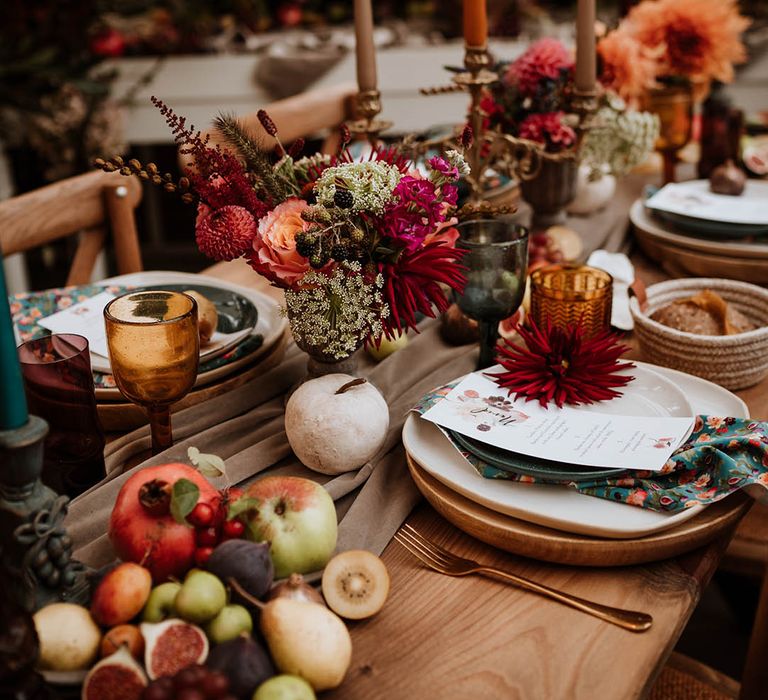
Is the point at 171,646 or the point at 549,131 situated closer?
the point at 171,646

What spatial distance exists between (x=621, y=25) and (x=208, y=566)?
1.37 metres

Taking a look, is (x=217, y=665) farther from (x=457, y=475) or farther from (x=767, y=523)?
(x=767, y=523)

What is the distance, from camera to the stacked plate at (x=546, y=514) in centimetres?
68

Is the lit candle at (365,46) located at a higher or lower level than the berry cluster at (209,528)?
higher

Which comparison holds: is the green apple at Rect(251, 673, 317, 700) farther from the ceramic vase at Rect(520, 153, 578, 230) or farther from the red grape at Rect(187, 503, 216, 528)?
the ceramic vase at Rect(520, 153, 578, 230)

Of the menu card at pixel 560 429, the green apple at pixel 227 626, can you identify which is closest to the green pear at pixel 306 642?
the green apple at pixel 227 626

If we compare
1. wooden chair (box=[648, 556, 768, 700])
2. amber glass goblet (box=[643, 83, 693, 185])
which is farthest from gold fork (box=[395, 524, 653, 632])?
amber glass goblet (box=[643, 83, 693, 185])

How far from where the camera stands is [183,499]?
612 millimetres

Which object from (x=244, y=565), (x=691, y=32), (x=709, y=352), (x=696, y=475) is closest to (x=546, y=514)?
(x=696, y=475)

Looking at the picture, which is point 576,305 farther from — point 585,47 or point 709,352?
point 585,47

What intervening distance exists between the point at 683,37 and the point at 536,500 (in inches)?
46.8

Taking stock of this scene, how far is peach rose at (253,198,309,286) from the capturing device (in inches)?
30.7

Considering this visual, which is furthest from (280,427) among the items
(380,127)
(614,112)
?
(614,112)

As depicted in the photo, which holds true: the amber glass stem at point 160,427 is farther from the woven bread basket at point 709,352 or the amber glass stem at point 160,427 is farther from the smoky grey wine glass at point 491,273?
the woven bread basket at point 709,352
